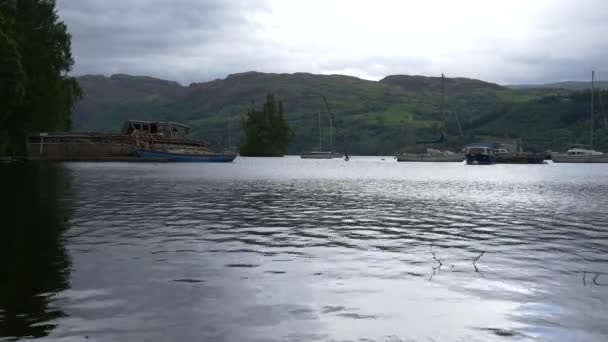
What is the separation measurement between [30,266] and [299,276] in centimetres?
617

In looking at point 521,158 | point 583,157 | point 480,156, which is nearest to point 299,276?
point 480,156

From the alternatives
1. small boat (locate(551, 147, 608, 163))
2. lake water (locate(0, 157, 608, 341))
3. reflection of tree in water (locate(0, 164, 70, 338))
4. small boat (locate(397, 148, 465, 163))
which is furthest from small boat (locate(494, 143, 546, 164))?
reflection of tree in water (locate(0, 164, 70, 338))

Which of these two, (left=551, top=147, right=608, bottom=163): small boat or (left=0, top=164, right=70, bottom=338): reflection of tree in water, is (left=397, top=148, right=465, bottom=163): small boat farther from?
(left=0, top=164, right=70, bottom=338): reflection of tree in water

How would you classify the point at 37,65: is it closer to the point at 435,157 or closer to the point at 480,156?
the point at 480,156

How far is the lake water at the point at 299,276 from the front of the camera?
7.90 m

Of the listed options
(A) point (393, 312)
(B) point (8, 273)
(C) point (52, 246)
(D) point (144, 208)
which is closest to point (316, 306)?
(A) point (393, 312)

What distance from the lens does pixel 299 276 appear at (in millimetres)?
11398

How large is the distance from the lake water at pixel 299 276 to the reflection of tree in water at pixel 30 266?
1.6 inches

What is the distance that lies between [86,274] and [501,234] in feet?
44.5

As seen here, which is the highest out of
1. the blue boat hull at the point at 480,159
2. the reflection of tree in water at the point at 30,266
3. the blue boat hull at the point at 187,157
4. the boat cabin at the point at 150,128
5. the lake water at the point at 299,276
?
the boat cabin at the point at 150,128

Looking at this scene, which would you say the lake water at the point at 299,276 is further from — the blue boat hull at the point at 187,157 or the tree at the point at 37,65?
the blue boat hull at the point at 187,157

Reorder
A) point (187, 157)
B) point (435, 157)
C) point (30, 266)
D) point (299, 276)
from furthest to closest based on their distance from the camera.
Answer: point (435, 157)
point (187, 157)
point (30, 266)
point (299, 276)

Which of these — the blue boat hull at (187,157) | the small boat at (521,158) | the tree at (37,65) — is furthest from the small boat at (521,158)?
the tree at (37,65)

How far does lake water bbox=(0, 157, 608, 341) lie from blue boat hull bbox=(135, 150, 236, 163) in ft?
307
